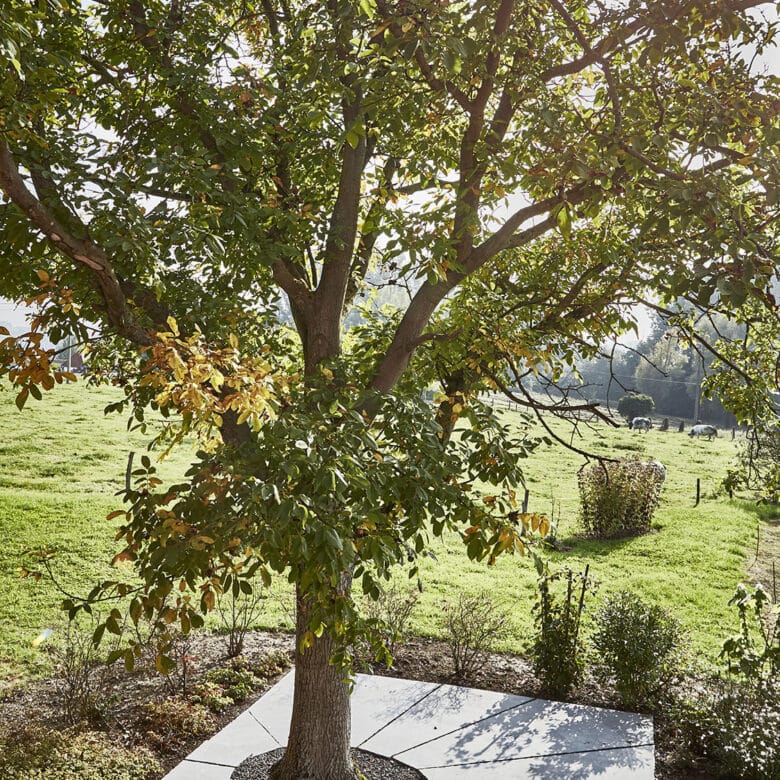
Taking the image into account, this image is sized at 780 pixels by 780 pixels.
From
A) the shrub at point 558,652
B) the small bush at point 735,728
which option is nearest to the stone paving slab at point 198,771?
the shrub at point 558,652

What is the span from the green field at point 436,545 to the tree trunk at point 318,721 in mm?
2828

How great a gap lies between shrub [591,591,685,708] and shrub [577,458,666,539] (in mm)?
7266

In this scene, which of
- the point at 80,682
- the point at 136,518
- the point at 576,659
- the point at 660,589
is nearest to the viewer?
the point at 136,518

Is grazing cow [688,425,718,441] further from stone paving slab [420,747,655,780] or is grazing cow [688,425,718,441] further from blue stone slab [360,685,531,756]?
stone paving slab [420,747,655,780]

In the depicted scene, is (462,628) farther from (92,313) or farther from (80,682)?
(92,313)

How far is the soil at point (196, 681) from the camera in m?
5.84

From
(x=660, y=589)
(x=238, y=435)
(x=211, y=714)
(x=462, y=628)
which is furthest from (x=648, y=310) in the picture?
(x=660, y=589)

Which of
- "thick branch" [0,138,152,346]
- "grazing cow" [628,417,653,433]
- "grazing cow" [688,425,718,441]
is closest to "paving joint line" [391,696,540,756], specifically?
"thick branch" [0,138,152,346]

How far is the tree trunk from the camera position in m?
5.09

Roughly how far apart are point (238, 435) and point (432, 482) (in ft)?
4.70

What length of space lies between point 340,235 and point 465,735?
412cm

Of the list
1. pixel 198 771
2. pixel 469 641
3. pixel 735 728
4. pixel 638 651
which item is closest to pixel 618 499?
pixel 469 641

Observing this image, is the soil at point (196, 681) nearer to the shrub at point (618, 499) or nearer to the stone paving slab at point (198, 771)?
the stone paving slab at point (198, 771)

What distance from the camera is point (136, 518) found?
3.51 meters
